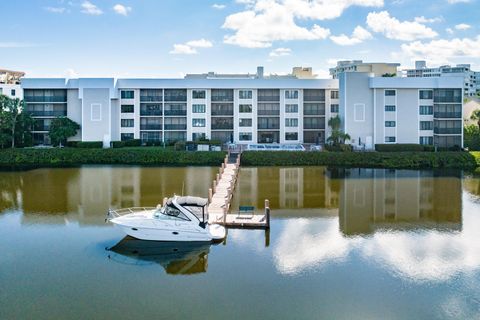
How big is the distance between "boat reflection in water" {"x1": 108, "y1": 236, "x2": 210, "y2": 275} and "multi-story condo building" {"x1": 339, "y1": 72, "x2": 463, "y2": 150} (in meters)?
45.3

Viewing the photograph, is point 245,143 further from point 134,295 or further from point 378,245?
point 134,295

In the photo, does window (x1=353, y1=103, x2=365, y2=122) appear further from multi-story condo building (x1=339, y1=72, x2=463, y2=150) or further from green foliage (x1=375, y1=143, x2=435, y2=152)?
green foliage (x1=375, y1=143, x2=435, y2=152)

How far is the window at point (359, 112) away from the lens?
6919cm

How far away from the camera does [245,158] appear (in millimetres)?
60594

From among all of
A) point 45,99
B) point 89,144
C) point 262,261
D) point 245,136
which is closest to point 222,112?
point 245,136

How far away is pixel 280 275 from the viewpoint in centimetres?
2286

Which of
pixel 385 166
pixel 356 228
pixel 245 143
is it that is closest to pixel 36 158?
pixel 245 143

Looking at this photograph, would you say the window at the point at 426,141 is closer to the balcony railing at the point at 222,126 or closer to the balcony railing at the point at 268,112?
the balcony railing at the point at 268,112

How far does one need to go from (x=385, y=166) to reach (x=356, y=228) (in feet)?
98.4

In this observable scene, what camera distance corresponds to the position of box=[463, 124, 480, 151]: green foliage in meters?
69.8

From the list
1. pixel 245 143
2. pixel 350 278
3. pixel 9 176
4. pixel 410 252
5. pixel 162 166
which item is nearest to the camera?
pixel 350 278

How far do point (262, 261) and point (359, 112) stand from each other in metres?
48.0

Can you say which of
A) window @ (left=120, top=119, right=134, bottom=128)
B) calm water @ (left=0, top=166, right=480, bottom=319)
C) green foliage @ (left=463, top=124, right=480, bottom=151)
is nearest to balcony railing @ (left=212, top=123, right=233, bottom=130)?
window @ (left=120, top=119, right=134, bottom=128)

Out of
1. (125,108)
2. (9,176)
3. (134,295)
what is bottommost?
(134,295)
